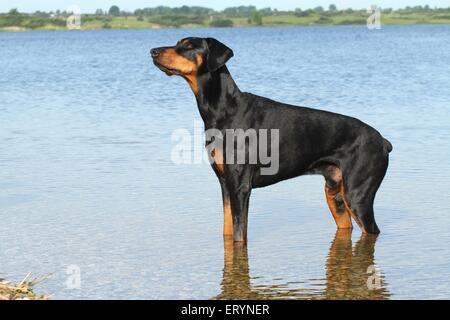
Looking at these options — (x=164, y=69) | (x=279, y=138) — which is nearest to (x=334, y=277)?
(x=279, y=138)

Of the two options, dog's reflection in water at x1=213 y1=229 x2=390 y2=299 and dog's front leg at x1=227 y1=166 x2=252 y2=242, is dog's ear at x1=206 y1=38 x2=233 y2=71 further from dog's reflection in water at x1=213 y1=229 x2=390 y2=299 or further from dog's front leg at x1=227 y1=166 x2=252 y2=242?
dog's reflection in water at x1=213 y1=229 x2=390 y2=299

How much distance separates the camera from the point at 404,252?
938 centimetres

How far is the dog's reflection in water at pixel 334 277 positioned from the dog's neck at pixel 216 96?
1.16m

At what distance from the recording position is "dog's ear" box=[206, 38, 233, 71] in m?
9.37

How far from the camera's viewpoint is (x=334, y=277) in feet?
28.3

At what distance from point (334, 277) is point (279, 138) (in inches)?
63.4

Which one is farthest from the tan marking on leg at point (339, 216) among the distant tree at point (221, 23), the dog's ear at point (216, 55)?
the distant tree at point (221, 23)

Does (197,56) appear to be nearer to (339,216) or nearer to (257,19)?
(339,216)

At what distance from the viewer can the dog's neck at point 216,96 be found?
948 centimetres

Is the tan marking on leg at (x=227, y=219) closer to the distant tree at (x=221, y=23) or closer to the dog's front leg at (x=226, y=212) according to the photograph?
the dog's front leg at (x=226, y=212)

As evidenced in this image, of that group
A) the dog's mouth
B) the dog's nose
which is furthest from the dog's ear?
the dog's nose

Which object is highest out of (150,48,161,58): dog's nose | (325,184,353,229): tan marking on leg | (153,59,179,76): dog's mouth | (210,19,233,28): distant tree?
(210,19,233,28): distant tree

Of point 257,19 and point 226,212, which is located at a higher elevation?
point 257,19

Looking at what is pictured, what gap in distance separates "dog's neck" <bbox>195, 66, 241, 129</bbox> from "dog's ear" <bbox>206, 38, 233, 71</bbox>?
11 cm
